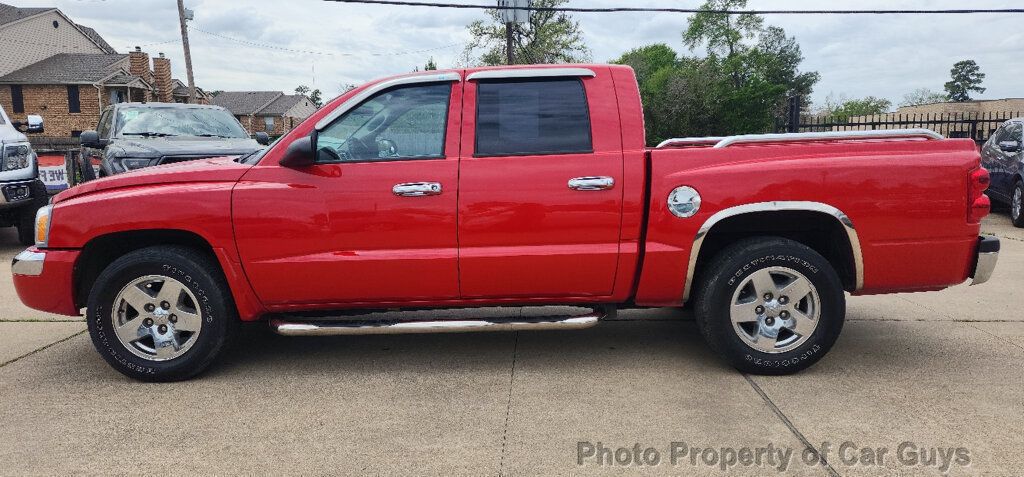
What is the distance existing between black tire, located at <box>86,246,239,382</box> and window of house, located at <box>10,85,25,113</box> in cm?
4777

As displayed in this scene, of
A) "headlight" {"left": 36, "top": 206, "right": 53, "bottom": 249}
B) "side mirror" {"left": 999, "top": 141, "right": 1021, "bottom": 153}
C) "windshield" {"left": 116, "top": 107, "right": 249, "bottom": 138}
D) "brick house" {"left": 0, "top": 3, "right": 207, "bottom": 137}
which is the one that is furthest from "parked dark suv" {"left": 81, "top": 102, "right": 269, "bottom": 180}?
"brick house" {"left": 0, "top": 3, "right": 207, "bottom": 137}

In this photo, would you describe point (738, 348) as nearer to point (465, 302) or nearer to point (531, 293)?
point (531, 293)

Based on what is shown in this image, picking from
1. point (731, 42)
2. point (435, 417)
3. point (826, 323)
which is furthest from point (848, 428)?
point (731, 42)

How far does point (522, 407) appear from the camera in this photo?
3691 millimetres

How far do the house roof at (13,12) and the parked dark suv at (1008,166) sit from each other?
167ft

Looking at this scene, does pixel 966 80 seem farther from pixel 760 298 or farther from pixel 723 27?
pixel 760 298

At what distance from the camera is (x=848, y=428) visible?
132 inches

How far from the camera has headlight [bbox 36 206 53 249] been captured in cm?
412

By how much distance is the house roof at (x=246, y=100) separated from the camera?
68.1 m

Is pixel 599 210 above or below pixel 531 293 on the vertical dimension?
above

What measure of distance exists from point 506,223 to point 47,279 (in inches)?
105


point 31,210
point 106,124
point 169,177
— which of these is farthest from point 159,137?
point 169,177

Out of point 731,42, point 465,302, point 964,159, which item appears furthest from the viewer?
point 731,42

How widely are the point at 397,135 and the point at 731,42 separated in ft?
Result: 222
